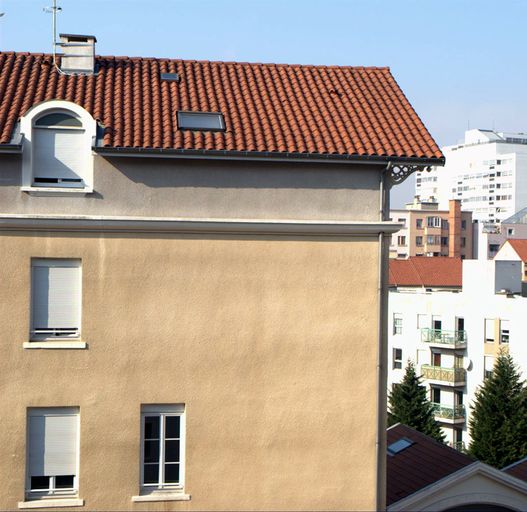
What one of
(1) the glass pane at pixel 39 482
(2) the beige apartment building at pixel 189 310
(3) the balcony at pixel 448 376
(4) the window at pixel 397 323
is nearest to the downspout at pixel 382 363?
(2) the beige apartment building at pixel 189 310

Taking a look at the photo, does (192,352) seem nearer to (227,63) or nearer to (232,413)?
(232,413)

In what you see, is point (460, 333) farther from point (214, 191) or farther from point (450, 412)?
point (214, 191)

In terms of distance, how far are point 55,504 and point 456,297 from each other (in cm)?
5835

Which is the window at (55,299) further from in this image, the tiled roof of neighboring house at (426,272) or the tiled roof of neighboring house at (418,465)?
the tiled roof of neighboring house at (426,272)

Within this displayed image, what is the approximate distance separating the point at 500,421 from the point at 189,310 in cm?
3812

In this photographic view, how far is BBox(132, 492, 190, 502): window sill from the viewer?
14.8 m

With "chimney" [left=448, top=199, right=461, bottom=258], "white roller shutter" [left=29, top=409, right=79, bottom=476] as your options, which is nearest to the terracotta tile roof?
"white roller shutter" [left=29, top=409, right=79, bottom=476]

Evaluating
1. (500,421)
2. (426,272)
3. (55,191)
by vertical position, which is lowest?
(500,421)

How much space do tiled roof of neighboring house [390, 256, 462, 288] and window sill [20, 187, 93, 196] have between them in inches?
3116

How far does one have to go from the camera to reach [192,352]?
1504 cm

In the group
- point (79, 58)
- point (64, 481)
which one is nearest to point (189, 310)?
point (64, 481)

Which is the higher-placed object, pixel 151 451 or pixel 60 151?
pixel 60 151

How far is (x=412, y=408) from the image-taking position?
181 ft

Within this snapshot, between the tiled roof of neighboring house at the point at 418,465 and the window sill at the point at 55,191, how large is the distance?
8042 mm
